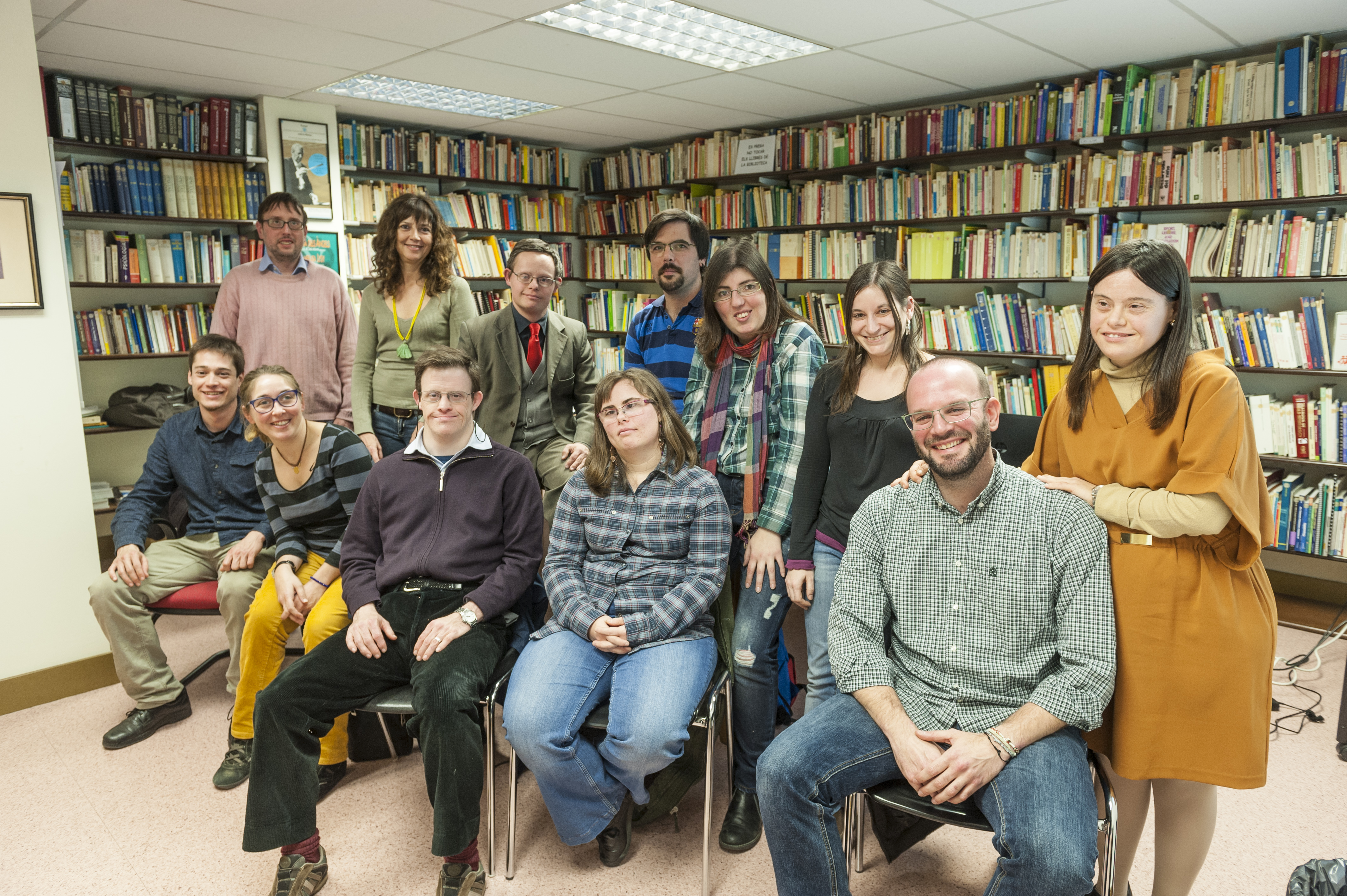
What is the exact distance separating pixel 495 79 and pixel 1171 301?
3776 millimetres

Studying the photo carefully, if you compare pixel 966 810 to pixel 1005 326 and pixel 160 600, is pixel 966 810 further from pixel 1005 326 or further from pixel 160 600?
→ pixel 1005 326

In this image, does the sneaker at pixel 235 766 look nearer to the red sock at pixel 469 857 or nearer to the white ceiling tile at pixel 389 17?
the red sock at pixel 469 857

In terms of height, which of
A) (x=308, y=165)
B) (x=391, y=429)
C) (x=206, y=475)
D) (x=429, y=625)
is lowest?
(x=429, y=625)

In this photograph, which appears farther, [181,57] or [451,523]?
[181,57]

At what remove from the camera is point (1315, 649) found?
3379mm

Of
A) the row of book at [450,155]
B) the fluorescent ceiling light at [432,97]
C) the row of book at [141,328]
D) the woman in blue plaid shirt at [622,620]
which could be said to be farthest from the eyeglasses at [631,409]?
the row of book at [450,155]

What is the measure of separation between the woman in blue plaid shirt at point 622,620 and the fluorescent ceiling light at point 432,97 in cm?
314

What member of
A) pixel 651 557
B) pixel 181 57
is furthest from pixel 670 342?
pixel 181 57

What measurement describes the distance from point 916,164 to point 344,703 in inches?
173

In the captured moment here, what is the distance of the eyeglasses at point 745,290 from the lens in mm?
2328

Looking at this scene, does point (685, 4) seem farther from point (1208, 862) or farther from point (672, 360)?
point (1208, 862)

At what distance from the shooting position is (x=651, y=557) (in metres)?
2.18

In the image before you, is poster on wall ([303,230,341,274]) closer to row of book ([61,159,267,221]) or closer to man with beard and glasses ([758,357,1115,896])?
row of book ([61,159,267,221])

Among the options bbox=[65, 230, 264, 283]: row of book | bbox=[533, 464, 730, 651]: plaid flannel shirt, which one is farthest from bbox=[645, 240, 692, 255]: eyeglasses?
bbox=[65, 230, 264, 283]: row of book
